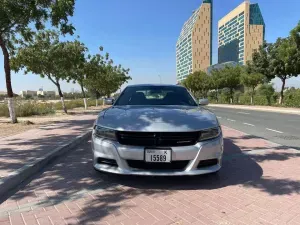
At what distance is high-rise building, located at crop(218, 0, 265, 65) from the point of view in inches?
4606

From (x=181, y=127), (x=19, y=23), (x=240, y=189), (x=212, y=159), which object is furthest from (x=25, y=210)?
(x=19, y=23)

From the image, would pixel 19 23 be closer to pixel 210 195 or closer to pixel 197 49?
pixel 210 195

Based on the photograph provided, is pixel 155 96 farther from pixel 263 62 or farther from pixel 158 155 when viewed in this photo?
pixel 263 62

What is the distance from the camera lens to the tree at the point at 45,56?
17.0 meters

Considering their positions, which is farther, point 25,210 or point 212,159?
point 212,159

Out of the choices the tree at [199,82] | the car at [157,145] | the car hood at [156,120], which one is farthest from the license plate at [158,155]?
the tree at [199,82]

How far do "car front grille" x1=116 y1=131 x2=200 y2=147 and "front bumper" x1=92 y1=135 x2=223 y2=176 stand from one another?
0.28ft

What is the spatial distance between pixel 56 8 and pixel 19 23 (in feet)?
9.57

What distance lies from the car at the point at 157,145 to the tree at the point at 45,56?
574 inches

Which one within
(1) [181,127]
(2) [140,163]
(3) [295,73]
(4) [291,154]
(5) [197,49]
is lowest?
(4) [291,154]

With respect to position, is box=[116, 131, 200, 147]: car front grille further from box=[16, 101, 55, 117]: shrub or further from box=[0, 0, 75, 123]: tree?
box=[16, 101, 55, 117]: shrub

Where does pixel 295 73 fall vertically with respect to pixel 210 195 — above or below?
above

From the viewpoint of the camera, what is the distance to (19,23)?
11.5m

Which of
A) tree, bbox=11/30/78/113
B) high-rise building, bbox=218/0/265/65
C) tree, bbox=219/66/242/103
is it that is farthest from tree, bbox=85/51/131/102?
high-rise building, bbox=218/0/265/65
